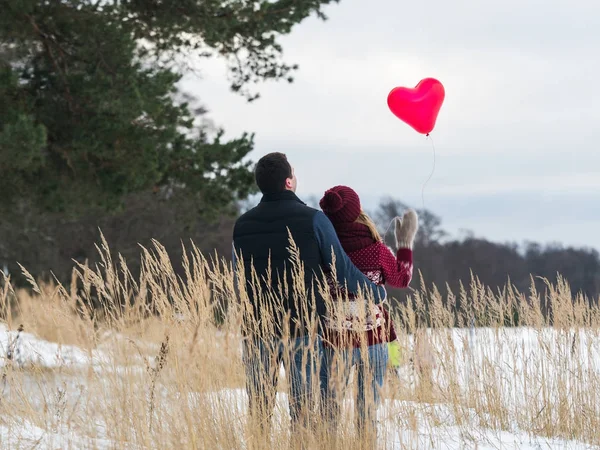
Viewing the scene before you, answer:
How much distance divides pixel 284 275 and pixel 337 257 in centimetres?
28

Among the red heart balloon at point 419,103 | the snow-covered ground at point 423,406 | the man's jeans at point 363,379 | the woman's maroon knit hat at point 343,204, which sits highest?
the red heart balloon at point 419,103

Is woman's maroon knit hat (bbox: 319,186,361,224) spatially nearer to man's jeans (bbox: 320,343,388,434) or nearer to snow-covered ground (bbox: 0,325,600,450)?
man's jeans (bbox: 320,343,388,434)

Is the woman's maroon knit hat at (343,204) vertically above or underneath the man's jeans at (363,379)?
above

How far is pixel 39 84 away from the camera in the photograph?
10727 mm

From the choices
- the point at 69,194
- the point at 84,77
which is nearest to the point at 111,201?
the point at 69,194

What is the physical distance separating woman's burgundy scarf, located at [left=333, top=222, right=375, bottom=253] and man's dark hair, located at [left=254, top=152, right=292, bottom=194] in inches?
15.7

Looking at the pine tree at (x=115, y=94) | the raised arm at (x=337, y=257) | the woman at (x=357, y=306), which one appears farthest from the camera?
the pine tree at (x=115, y=94)

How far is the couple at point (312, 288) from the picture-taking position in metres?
3.70

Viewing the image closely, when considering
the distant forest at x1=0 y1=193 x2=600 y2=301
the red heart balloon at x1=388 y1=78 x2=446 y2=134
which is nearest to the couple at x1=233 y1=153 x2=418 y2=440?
the red heart balloon at x1=388 y1=78 x2=446 y2=134

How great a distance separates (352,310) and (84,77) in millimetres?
7553

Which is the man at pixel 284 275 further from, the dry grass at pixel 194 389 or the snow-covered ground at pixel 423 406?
the snow-covered ground at pixel 423 406

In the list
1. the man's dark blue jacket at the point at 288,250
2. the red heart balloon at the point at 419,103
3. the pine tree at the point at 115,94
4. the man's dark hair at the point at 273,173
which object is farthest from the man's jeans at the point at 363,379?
the pine tree at the point at 115,94

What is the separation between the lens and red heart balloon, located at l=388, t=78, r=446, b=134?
224 inches

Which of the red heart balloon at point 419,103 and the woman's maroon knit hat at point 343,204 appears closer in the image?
the woman's maroon knit hat at point 343,204
